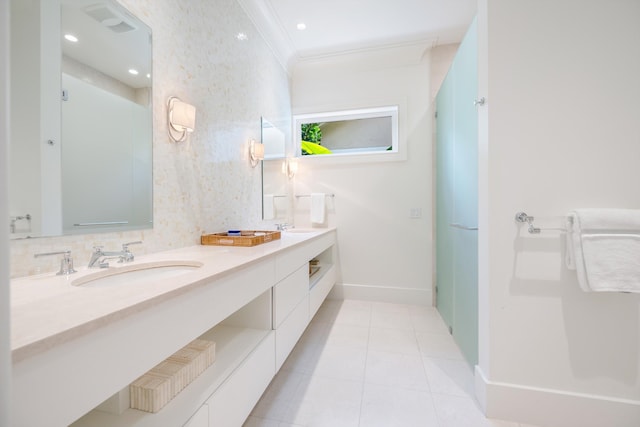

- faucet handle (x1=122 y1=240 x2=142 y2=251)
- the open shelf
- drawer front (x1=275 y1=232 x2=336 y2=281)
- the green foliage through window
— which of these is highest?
the green foliage through window

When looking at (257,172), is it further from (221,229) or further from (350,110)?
(350,110)

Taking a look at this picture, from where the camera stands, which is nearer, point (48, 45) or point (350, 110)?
point (48, 45)

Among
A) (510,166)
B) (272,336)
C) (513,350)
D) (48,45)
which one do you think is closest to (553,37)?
(510,166)

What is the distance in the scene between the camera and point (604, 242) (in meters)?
1.15

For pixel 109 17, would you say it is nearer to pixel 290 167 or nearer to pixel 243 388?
pixel 243 388

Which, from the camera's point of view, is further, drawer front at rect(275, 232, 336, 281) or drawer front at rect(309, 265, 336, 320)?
drawer front at rect(309, 265, 336, 320)

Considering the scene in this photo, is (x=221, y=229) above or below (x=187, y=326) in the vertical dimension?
above

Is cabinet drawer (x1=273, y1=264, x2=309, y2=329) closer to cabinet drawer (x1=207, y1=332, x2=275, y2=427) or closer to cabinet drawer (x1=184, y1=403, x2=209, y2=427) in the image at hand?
cabinet drawer (x1=207, y1=332, x2=275, y2=427)

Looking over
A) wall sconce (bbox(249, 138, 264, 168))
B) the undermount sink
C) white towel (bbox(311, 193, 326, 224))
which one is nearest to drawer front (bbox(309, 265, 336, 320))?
white towel (bbox(311, 193, 326, 224))

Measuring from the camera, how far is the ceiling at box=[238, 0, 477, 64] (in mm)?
2193

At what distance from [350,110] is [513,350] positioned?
8.50 ft

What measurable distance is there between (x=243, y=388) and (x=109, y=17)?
1.62m

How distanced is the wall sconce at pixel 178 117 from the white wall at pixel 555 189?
60.2 inches

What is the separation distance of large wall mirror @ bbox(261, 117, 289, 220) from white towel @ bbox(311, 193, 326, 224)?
0.97 feet
